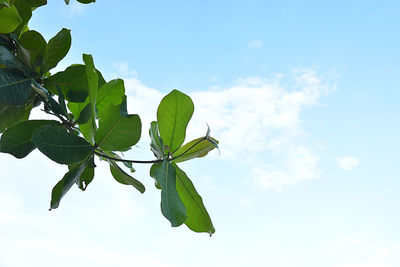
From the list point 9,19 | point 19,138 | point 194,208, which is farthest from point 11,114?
point 194,208

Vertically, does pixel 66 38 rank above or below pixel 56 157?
above

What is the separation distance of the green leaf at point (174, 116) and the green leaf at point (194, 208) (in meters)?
0.08

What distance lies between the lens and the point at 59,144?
0.74 m

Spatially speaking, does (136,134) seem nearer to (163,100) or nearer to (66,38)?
(163,100)

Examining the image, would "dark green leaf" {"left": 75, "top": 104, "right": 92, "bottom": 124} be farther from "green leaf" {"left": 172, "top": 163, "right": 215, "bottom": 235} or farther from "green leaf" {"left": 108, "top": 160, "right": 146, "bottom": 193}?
"green leaf" {"left": 172, "top": 163, "right": 215, "bottom": 235}

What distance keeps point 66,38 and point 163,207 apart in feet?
1.30

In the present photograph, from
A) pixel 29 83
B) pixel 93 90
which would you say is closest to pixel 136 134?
pixel 93 90

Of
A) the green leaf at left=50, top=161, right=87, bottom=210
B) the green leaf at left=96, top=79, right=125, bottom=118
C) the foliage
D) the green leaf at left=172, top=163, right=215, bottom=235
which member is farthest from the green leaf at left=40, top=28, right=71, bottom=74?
the green leaf at left=172, top=163, right=215, bottom=235

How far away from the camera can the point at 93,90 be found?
30.0 inches

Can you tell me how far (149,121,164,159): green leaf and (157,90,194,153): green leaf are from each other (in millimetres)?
12

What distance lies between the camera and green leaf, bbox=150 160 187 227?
2.50 feet

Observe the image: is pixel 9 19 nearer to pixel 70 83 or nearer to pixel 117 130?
pixel 70 83

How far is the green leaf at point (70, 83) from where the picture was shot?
2.84 ft

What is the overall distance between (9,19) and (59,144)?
0.26 metres
